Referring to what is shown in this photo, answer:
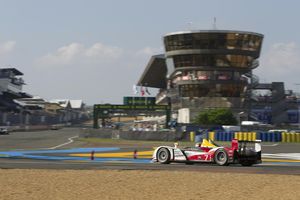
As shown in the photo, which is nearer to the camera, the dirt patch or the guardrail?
the dirt patch

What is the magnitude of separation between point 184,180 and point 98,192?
3.79 metres

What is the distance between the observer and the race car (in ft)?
77.4

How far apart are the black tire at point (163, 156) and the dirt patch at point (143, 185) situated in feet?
18.1

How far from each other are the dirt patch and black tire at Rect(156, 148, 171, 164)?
5.52 meters

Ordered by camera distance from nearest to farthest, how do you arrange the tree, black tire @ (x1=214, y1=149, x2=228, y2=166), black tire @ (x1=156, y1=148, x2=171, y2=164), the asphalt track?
the asphalt track
black tire @ (x1=214, y1=149, x2=228, y2=166)
black tire @ (x1=156, y1=148, x2=171, y2=164)
the tree

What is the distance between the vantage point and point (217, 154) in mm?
23641

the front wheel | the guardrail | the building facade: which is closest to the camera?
the front wheel

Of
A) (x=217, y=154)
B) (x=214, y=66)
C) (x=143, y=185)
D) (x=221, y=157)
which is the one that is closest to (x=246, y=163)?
(x=221, y=157)

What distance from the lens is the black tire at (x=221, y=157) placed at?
23.4 m

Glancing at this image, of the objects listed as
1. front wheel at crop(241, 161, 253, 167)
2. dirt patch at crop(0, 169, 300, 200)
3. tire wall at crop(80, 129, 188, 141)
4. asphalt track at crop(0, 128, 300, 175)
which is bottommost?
dirt patch at crop(0, 169, 300, 200)

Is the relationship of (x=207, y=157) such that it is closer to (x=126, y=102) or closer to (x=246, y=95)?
(x=246, y=95)

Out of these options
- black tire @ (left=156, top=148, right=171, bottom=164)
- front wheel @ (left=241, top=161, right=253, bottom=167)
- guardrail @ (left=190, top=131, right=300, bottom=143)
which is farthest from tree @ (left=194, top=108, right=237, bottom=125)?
front wheel @ (left=241, top=161, right=253, bottom=167)

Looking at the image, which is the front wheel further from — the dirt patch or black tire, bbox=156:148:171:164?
the dirt patch

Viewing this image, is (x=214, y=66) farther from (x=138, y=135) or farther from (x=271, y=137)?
(x=271, y=137)
